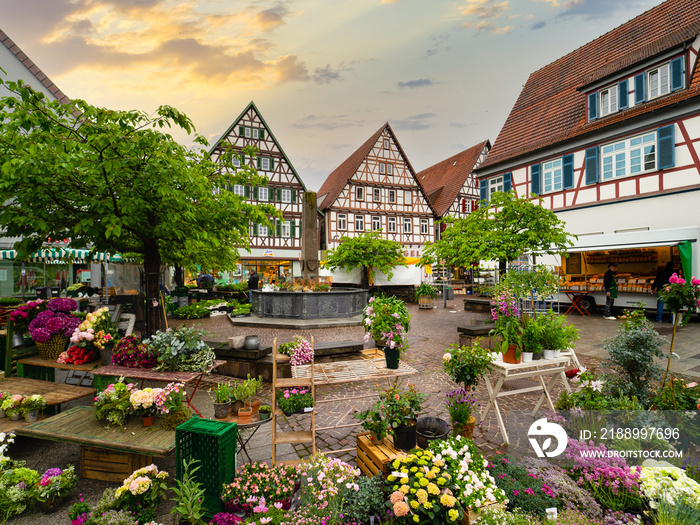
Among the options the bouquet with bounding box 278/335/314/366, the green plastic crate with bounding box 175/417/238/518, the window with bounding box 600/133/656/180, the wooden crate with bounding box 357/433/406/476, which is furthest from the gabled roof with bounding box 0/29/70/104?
the window with bounding box 600/133/656/180

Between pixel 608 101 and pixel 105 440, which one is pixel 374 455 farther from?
pixel 608 101

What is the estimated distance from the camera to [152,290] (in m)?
6.28

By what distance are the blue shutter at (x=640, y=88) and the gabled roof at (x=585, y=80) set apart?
15.3 inches

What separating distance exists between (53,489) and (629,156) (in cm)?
1867

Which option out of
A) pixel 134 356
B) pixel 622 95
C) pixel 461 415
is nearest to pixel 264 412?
pixel 134 356

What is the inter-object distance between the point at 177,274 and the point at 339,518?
17.8 m

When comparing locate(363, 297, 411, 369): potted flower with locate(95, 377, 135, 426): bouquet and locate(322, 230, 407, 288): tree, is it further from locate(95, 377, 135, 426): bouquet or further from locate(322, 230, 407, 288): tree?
locate(322, 230, 407, 288): tree

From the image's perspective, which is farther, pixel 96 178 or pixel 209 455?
pixel 96 178

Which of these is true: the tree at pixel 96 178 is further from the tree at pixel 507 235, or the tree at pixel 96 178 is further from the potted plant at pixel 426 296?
the potted plant at pixel 426 296

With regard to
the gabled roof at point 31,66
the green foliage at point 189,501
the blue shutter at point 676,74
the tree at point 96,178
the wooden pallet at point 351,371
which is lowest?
the green foliage at point 189,501

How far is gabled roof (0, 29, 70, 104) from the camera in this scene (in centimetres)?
1550

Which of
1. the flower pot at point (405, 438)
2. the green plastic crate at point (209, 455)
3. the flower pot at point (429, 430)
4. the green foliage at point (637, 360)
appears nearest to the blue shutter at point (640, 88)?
the green foliage at point (637, 360)

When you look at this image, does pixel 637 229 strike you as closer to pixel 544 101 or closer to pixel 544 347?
pixel 544 101

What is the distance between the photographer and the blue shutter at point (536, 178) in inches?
712
